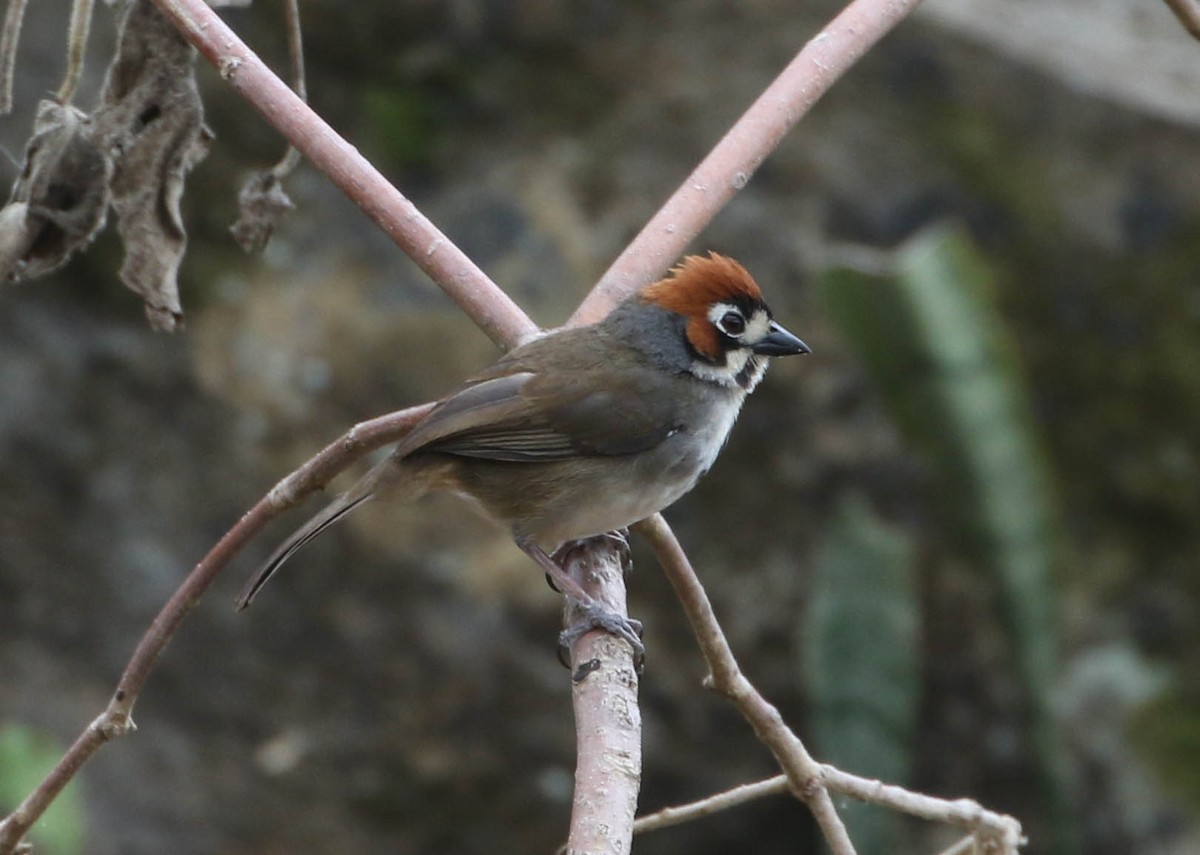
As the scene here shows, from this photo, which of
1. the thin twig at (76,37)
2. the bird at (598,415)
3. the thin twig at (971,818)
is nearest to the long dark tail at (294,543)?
the bird at (598,415)

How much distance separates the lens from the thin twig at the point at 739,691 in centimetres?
236

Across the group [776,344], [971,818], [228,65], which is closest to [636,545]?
[776,344]

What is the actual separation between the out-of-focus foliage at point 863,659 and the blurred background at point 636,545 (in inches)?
0.7

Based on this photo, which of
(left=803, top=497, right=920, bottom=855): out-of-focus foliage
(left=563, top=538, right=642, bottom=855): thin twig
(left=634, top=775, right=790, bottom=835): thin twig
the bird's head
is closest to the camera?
(left=563, top=538, right=642, bottom=855): thin twig

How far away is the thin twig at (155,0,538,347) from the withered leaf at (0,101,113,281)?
342 mm

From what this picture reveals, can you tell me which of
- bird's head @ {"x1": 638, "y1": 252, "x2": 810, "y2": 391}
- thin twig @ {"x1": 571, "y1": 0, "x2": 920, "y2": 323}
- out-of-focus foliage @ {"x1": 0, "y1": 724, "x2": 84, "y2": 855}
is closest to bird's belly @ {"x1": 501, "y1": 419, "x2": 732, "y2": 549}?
bird's head @ {"x1": 638, "y1": 252, "x2": 810, "y2": 391}

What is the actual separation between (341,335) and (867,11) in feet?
9.85

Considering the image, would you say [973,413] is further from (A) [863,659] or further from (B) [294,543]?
(B) [294,543]

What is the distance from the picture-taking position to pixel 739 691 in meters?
2.48

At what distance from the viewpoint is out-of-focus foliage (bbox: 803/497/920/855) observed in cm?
498

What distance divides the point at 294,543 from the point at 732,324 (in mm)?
1099

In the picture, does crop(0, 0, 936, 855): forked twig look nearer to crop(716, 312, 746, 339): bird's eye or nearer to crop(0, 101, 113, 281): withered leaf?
crop(0, 101, 113, 281): withered leaf

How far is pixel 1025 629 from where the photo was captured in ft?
16.5

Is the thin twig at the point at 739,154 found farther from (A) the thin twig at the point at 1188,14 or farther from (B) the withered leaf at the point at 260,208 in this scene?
(B) the withered leaf at the point at 260,208
